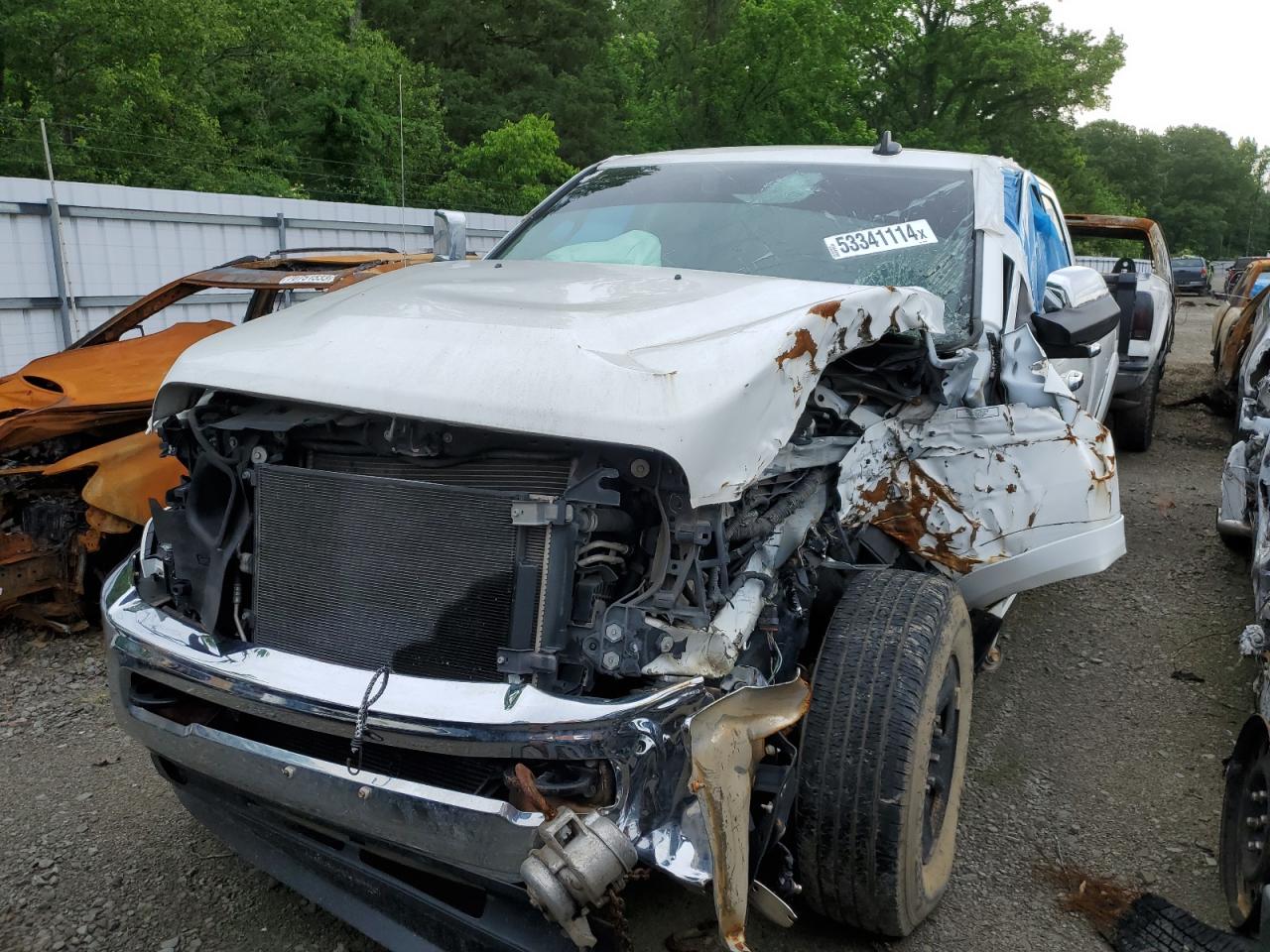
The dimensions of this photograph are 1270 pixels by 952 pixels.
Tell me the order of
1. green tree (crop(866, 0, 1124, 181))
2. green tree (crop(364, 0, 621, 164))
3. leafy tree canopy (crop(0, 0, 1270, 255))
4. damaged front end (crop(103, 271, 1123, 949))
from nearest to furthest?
damaged front end (crop(103, 271, 1123, 949)) → leafy tree canopy (crop(0, 0, 1270, 255)) → green tree (crop(364, 0, 621, 164)) → green tree (crop(866, 0, 1124, 181))

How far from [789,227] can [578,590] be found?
1.89 m

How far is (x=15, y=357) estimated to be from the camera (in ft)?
26.8

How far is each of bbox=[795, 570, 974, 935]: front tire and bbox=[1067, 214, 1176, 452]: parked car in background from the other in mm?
5312

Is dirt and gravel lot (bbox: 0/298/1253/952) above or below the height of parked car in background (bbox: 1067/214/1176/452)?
below

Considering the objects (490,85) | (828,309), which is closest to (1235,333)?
(828,309)

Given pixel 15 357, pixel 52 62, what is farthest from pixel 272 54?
pixel 15 357

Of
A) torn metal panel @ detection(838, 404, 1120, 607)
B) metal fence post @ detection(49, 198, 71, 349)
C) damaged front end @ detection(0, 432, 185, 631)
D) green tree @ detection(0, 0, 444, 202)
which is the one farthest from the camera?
green tree @ detection(0, 0, 444, 202)

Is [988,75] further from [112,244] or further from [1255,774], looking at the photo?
[1255,774]

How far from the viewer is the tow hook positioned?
190 cm

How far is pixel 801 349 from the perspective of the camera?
2375mm

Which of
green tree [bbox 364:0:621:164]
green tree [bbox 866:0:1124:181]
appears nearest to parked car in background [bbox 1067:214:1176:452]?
green tree [bbox 364:0:621:164]

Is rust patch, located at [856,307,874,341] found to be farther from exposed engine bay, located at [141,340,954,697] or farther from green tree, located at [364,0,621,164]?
green tree, located at [364,0,621,164]

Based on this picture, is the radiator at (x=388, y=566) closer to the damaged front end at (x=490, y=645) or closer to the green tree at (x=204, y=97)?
the damaged front end at (x=490, y=645)

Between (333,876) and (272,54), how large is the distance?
66.7 feet
